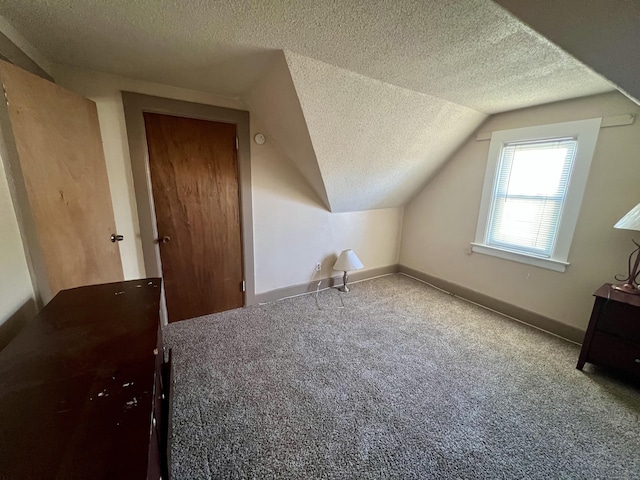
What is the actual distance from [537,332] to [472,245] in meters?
1.03

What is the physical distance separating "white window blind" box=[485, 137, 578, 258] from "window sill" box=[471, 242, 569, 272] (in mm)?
51

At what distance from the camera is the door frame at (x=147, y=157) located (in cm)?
199

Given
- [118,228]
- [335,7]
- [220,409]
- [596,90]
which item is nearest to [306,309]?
[220,409]

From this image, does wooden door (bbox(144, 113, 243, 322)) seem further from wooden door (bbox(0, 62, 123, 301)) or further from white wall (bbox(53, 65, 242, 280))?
wooden door (bbox(0, 62, 123, 301))

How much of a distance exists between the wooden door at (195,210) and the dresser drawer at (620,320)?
299 centimetres

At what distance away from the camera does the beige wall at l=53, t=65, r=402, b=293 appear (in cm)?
191

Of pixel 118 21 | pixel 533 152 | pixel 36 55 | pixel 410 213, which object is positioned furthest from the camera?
pixel 410 213

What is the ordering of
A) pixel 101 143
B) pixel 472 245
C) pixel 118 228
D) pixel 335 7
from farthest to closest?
1. pixel 472 245
2. pixel 118 228
3. pixel 101 143
4. pixel 335 7

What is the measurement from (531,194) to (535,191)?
0.04 meters

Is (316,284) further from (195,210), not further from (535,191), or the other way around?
(535,191)

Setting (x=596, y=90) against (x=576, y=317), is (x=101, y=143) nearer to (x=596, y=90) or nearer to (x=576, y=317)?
(x=596, y=90)

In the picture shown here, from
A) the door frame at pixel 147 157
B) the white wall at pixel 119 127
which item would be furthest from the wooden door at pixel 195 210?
the white wall at pixel 119 127

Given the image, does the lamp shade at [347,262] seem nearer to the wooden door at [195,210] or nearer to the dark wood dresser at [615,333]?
the wooden door at [195,210]

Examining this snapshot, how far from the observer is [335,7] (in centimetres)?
110
